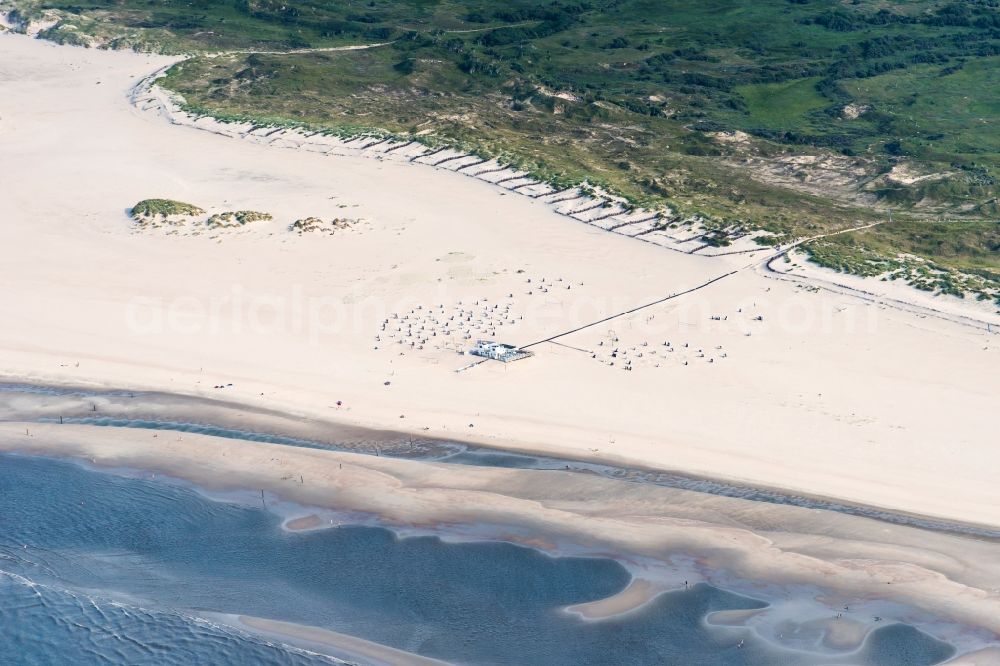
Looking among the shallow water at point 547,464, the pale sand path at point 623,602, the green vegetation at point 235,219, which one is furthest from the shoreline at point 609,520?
the green vegetation at point 235,219

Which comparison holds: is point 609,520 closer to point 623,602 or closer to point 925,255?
point 623,602

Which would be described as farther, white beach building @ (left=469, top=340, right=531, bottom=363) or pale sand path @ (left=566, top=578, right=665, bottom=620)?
white beach building @ (left=469, top=340, right=531, bottom=363)

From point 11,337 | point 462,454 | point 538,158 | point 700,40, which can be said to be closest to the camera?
point 462,454

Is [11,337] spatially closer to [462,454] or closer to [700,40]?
[462,454]

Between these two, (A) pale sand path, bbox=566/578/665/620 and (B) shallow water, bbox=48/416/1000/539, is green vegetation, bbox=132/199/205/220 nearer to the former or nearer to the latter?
(B) shallow water, bbox=48/416/1000/539

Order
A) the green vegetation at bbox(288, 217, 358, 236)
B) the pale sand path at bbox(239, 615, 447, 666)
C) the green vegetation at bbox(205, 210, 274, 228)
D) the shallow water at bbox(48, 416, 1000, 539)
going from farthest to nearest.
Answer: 1. the green vegetation at bbox(205, 210, 274, 228)
2. the green vegetation at bbox(288, 217, 358, 236)
3. the shallow water at bbox(48, 416, 1000, 539)
4. the pale sand path at bbox(239, 615, 447, 666)

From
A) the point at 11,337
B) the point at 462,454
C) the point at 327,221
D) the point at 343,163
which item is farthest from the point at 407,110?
the point at 462,454

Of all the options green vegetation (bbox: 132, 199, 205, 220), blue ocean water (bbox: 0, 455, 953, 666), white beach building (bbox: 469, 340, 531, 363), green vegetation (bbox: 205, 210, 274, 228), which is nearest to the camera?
blue ocean water (bbox: 0, 455, 953, 666)

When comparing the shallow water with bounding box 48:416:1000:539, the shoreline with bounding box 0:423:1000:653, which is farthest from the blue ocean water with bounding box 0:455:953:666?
the shallow water with bounding box 48:416:1000:539
